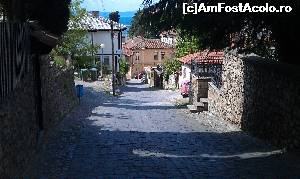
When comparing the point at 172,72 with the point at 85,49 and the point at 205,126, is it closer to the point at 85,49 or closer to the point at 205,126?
the point at 85,49

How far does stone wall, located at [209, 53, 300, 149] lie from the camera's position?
10.3 metres

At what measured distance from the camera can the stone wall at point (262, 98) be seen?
10273mm

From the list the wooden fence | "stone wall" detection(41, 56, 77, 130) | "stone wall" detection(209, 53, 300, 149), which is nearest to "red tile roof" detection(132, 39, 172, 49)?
"stone wall" detection(41, 56, 77, 130)

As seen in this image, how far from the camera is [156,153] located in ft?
34.5

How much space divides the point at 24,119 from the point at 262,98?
6.39 m

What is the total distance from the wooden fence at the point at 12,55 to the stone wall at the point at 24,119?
0.19 m

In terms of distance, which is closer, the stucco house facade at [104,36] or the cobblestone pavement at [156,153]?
the cobblestone pavement at [156,153]

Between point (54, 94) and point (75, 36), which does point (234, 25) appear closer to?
point (54, 94)

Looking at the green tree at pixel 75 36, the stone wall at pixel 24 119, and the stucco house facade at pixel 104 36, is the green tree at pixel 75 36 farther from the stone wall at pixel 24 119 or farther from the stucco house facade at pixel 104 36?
the stucco house facade at pixel 104 36

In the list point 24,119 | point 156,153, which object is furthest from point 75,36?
point 24,119

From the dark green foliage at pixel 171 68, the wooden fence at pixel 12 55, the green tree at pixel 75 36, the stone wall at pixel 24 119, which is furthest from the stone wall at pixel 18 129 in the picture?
the dark green foliage at pixel 171 68

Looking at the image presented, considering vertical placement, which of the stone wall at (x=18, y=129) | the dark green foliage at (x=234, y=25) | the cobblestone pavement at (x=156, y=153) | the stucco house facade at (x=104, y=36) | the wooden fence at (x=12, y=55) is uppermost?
the stucco house facade at (x=104, y=36)

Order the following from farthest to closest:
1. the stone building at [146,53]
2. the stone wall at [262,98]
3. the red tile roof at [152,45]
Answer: the stone building at [146,53] < the red tile roof at [152,45] < the stone wall at [262,98]

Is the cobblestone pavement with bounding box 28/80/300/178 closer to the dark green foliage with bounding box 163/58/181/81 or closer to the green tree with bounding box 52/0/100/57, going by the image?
the green tree with bounding box 52/0/100/57
